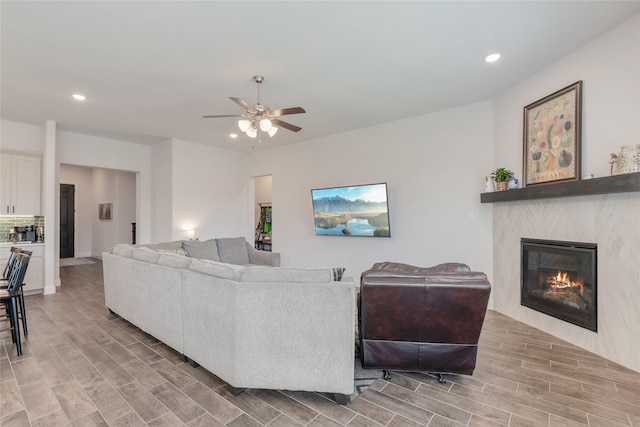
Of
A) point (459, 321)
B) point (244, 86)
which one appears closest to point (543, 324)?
point (459, 321)

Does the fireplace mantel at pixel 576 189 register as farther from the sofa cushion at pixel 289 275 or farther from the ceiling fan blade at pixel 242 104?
the ceiling fan blade at pixel 242 104

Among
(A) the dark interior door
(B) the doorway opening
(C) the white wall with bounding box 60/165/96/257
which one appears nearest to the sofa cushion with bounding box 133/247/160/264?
(B) the doorway opening

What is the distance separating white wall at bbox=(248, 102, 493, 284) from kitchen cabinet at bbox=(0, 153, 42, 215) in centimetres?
456

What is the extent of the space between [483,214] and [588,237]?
1.38 m

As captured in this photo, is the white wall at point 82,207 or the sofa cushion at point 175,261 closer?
the sofa cushion at point 175,261

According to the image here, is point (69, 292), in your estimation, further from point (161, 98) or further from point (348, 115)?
point (348, 115)

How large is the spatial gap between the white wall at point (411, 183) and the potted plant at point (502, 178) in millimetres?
355

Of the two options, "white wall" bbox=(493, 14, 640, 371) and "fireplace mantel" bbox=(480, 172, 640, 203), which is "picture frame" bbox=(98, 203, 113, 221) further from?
"white wall" bbox=(493, 14, 640, 371)

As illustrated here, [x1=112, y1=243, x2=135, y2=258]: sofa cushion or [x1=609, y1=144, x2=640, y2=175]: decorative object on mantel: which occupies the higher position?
[x1=609, y1=144, x2=640, y2=175]: decorative object on mantel

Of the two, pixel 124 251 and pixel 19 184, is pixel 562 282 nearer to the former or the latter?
pixel 124 251

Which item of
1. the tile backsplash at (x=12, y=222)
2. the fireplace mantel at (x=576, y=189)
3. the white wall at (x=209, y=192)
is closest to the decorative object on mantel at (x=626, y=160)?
the fireplace mantel at (x=576, y=189)

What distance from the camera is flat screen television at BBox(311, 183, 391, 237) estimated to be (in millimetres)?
5055

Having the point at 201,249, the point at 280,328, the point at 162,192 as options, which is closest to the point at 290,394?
the point at 280,328

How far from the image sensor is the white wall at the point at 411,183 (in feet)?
14.3
